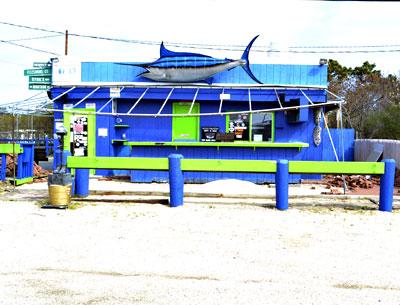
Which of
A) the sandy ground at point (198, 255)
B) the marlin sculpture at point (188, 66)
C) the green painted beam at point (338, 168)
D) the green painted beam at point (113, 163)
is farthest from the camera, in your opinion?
the marlin sculpture at point (188, 66)

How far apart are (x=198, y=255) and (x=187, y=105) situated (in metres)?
9.60

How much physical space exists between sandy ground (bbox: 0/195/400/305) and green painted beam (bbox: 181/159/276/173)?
79 cm

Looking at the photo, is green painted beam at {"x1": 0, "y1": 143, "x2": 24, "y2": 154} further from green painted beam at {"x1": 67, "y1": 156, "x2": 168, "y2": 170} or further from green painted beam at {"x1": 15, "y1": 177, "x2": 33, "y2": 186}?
green painted beam at {"x1": 67, "y1": 156, "x2": 168, "y2": 170}

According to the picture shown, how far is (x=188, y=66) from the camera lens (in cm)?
1451

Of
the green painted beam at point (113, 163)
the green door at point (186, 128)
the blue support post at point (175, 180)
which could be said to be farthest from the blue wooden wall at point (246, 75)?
the blue support post at point (175, 180)

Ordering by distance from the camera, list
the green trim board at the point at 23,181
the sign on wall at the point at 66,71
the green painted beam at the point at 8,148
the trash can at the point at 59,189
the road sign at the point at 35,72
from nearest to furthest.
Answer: the trash can at the point at 59,189
the green painted beam at the point at 8,148
the green trim board at the point at 23,181
the sign on wall at the point at 66,71
the road sign at the point at 35,72

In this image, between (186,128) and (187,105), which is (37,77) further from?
(186,128)

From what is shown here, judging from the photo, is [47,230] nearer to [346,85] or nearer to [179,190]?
[179,190]

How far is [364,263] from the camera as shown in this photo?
5430 millimetres

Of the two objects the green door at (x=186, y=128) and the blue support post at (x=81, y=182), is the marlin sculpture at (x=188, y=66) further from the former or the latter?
the blue support post at (x=81, y=182)

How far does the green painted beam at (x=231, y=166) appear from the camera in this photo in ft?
28.9

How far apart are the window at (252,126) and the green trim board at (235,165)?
612 centimetres

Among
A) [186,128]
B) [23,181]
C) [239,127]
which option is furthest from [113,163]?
[239,127]

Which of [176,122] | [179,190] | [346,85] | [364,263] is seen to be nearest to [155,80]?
[176,122]
